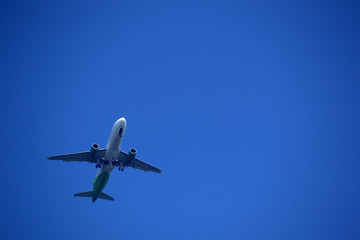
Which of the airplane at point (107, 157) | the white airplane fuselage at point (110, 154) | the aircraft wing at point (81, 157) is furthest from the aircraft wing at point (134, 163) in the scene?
the aircraft wing at point (81, 157)

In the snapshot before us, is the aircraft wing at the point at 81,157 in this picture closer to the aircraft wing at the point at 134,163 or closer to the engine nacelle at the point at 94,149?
the engine nacelle at the point at 94,149

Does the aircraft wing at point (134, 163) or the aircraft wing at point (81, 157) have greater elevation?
the aircraft wing at point (134, 163)

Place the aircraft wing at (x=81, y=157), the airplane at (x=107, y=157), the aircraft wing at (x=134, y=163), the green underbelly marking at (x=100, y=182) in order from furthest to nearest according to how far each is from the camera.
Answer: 1. the aircraft wing at (x=134, y=163)
2. the green underbelly marking at (x=100, y=182)
3. the aircraft wing at (x=81, y=157)
4. the airplane at (x=107, y=157)

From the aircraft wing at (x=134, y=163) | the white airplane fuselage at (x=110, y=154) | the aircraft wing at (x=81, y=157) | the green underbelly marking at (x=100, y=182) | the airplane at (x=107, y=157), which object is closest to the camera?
the white airplane fuselage at (x=110, y=154)

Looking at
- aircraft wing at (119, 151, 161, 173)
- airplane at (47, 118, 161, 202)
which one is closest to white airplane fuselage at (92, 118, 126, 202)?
airplane at (47, 118, 161, 202)

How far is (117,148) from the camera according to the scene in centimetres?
4075

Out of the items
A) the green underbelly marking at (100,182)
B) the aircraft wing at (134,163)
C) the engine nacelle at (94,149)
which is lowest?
the green underbelly marking at (100,182)

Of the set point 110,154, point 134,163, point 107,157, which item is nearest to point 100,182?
point 107,157

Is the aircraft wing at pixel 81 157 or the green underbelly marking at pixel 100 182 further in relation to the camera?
the green underbelly marking at pixel 100 182

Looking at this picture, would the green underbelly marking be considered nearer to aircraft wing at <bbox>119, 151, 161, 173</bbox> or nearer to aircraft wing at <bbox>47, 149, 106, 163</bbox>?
aircraft wing at <bbox>47, 149, 106, 163</bbox>

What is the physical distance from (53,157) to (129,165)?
1025 centimetres

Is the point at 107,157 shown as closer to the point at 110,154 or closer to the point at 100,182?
the point at 110,154

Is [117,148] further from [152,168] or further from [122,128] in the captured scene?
[152,168]

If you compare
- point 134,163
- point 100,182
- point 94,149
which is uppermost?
point 134,163
